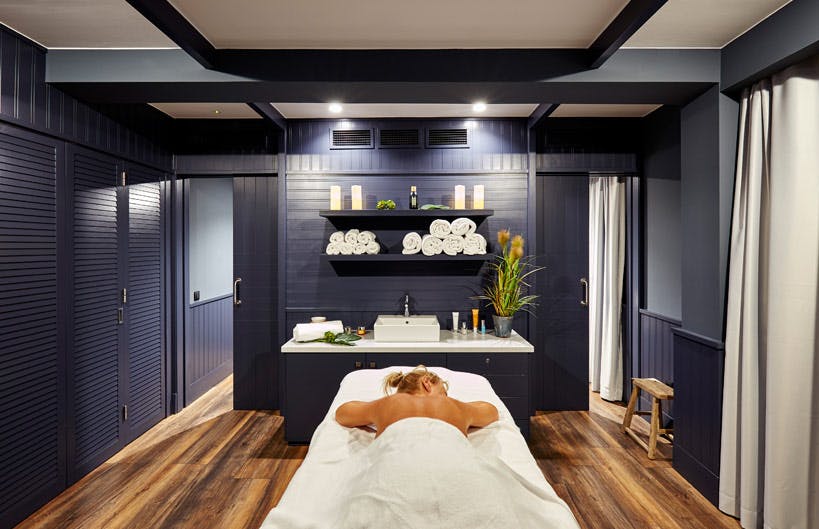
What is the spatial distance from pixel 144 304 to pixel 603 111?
13.0 feet

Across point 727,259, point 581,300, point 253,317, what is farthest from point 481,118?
point 253,317

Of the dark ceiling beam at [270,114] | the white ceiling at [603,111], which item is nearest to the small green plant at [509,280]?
the white ceiling at [603,111]

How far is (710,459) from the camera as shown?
2.66 m

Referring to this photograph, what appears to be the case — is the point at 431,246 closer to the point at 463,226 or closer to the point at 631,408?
the point at 463,226

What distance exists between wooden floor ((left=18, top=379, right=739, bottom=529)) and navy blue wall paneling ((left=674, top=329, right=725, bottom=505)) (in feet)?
0.40

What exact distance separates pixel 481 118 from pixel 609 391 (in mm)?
2727

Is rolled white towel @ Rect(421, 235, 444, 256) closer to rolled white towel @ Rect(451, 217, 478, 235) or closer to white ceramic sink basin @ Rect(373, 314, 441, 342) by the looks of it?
rolled white towel @ Rect(451, 217, 478, 235)

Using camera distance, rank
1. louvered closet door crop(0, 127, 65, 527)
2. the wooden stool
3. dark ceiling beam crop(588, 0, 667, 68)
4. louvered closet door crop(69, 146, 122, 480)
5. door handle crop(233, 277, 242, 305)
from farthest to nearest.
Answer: door handle crop(233, 277, 242, 305) → the wooden stool → louvered closet door crop(69, 146, 122, 480) → louvered closet door crop(0, 127, 65, 527) → dark ceiling beam crop(588, 0, 667, 68)

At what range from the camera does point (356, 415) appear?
2.03m

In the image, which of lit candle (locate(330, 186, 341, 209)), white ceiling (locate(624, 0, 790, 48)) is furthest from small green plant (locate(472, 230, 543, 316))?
white ceiling (locate(624, 0, 790, 48))

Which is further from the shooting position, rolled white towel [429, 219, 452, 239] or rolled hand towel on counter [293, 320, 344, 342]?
rolled white towel [429, 219, 452, 239]

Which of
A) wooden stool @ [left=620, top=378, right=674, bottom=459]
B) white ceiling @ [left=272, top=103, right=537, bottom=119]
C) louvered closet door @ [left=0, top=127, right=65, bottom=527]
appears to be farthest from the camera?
white ceiling @ [left=272, top=103, right=537, bottom=119]

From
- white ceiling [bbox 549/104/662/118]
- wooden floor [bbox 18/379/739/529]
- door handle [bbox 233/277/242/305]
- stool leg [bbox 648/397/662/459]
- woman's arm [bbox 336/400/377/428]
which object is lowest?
wooden floor [bbox 18/379/739/529]

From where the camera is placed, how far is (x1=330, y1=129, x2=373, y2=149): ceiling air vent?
3898 millimetres
